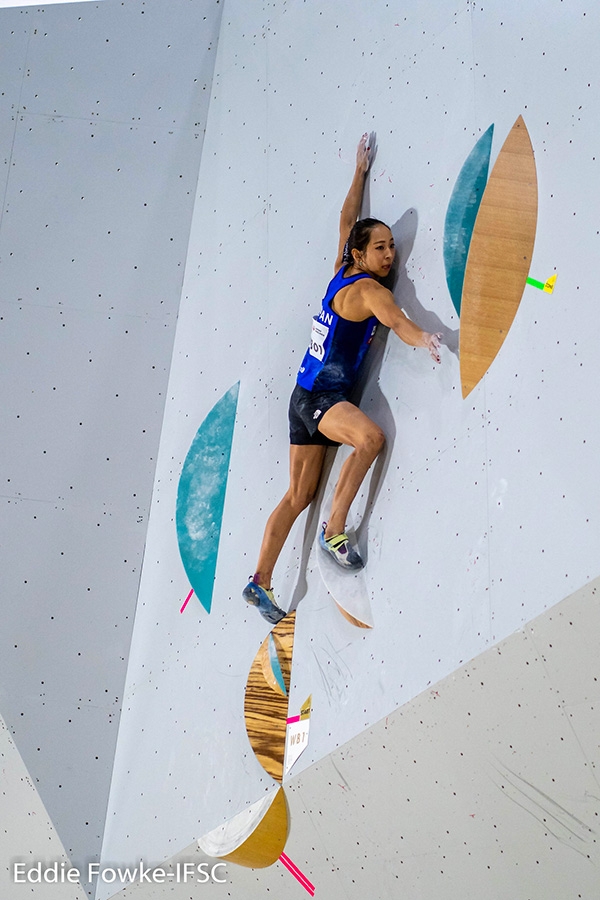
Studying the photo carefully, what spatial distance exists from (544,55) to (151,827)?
106 inches

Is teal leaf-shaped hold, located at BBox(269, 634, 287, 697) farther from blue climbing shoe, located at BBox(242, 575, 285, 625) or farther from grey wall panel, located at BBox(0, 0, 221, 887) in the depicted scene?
grey wall panel, located at BBox(0, 0, 221, 887)

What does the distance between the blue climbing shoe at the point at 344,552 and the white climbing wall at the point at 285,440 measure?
0.17ft

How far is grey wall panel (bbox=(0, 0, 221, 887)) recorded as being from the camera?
391 cm

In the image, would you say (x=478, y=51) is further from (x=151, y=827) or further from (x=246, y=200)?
(x=151, y=827)

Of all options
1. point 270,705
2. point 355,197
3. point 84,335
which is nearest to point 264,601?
point 270,705

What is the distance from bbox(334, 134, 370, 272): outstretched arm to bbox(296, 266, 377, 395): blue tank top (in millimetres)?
204

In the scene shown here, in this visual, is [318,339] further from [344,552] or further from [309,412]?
[344,552]

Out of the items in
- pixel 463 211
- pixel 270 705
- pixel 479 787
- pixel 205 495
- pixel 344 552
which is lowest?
pixel 270 705

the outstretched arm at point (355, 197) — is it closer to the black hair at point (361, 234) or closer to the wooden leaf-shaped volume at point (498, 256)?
the black hair at point (361, 234)

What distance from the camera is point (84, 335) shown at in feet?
13.4

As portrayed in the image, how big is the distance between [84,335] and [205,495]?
2.89ft

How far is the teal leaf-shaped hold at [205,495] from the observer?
11.8ft

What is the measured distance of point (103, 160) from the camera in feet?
13.7

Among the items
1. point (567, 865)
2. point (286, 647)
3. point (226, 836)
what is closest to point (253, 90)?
point (286, 647)
